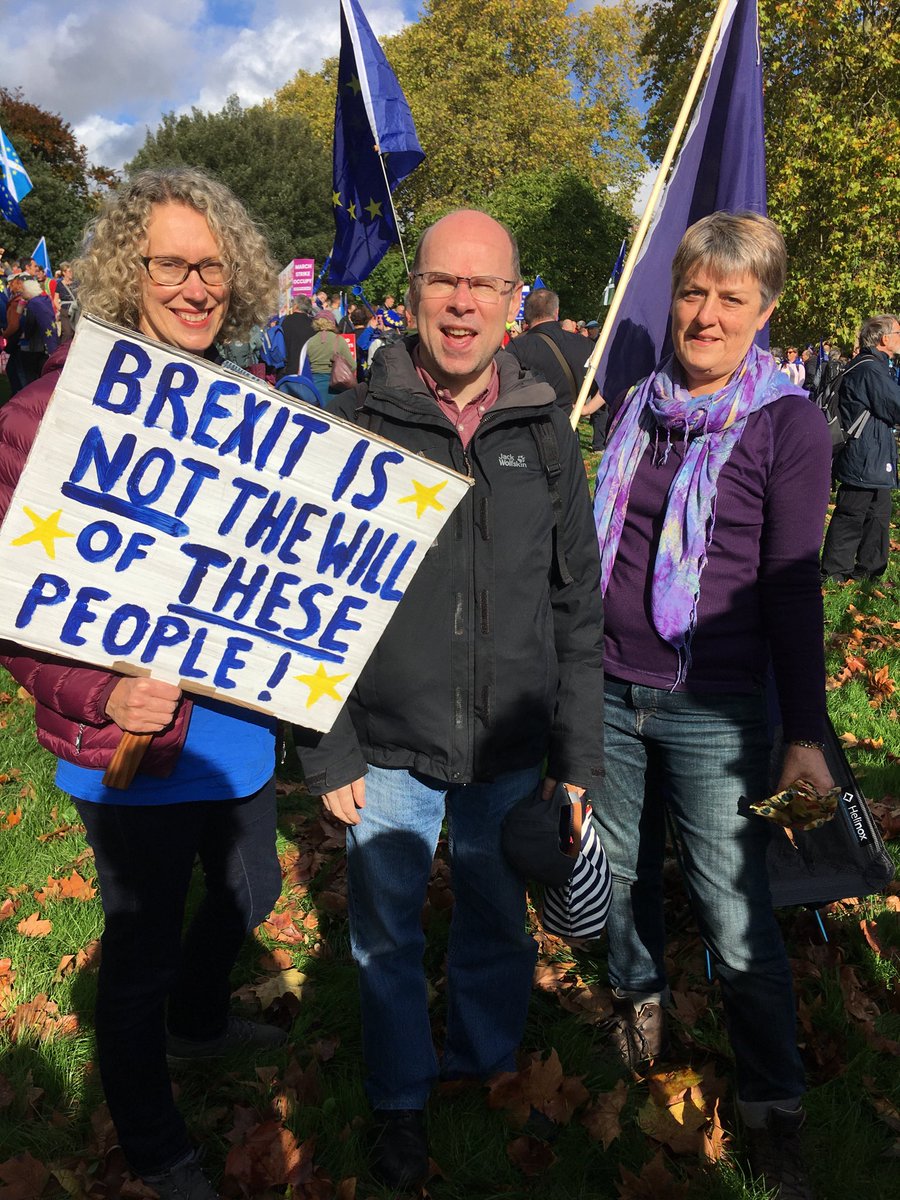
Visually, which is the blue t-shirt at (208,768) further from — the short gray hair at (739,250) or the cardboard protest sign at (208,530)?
the short gray hair at (739,250)

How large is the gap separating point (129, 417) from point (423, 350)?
0.75 meters

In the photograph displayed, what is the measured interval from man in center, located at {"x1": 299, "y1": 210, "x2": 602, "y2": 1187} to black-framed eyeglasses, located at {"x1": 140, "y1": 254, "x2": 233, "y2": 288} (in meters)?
0.38

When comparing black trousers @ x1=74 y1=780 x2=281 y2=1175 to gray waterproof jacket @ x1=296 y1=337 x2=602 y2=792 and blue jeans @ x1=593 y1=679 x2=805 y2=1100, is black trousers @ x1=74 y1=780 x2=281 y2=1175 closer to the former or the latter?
gray waterproof jacket @ x1=296 y1=337 x2=602 y2=792

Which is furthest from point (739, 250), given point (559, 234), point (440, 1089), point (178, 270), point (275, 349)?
point (559, 234)

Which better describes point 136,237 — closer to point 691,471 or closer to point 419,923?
point 691,471

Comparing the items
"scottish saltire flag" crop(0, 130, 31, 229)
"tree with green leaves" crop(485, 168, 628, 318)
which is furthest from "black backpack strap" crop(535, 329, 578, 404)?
"tree with green leaves" crop(485, 168, 628, 318)

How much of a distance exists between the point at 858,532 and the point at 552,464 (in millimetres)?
6305

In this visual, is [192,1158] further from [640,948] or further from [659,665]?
[659,665]

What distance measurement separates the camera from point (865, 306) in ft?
55.0

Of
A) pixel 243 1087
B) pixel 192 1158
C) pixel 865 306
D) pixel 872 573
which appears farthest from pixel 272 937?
pixel 865 306

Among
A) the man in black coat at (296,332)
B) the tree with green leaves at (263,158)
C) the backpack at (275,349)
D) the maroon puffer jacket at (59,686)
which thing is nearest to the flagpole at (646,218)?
the maroon puffer jacket at (59,686)

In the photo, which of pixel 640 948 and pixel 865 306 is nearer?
pixel 640 948

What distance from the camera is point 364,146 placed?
640 centimetres

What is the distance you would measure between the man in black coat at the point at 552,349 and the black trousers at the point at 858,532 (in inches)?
97.7
